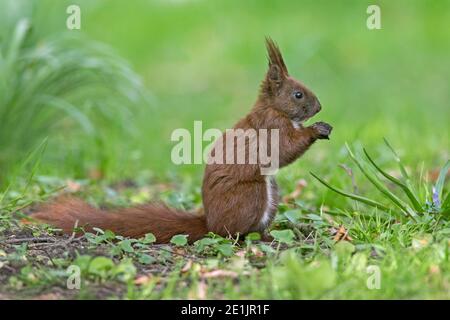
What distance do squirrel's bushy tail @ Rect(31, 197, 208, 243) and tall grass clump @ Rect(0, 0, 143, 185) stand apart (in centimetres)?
120

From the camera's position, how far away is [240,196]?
3.57 m

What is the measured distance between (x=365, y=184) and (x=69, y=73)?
213 centimetres

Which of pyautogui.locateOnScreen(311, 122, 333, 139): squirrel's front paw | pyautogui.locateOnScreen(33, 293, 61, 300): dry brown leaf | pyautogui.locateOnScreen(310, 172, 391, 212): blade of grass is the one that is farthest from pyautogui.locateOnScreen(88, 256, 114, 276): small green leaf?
pyautogui.locateOnScreen(311, 122, 333, 139): squirrel's front paw

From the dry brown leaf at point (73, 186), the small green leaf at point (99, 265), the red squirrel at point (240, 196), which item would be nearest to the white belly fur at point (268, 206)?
the red squirrel at point (240, 196)

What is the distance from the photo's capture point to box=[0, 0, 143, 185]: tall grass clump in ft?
16.4

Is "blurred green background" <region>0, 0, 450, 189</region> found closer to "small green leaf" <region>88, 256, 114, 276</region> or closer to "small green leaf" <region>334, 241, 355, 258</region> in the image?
"small green leaf" <region>334, 241, 355, 258</region>

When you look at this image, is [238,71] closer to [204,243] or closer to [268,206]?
[268,206]

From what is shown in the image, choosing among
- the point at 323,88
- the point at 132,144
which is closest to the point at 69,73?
the point at 132,144

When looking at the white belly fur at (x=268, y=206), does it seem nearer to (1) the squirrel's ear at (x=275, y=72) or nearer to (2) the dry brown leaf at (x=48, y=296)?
(1) the squirrel's ear at (x=275, y=72)

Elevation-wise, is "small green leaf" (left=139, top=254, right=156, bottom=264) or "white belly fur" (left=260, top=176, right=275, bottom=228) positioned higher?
"white belly fur" (left=260, top=176, right=275, bottom=228)

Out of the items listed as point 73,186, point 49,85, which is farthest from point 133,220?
point 49,85

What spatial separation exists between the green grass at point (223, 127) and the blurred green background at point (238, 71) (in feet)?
0.08

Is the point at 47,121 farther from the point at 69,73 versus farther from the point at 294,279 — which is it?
the point at 294,279

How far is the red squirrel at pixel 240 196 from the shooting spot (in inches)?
141
